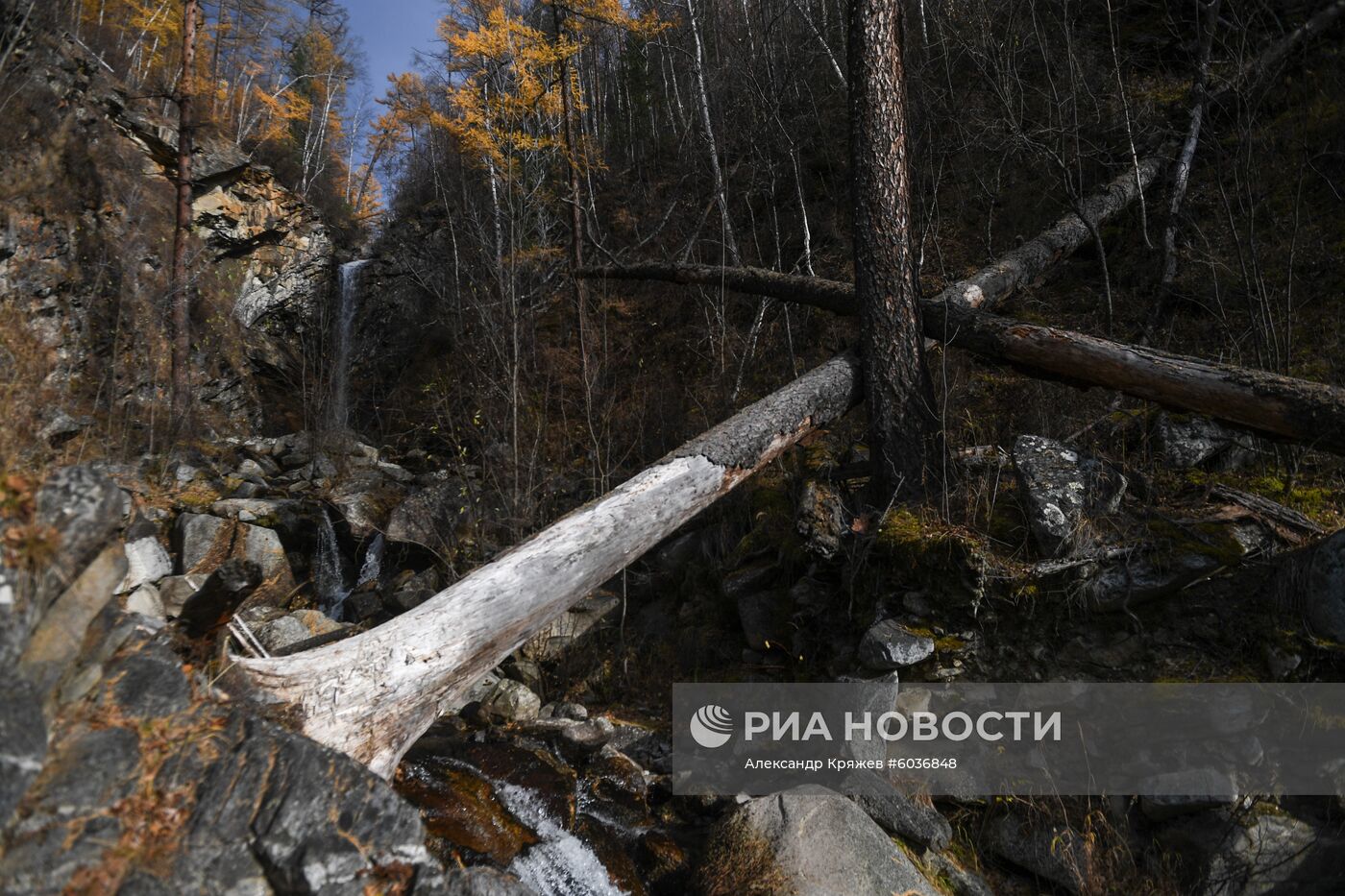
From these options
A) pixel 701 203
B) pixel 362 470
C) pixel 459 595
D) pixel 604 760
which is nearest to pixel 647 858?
pixel 604 760

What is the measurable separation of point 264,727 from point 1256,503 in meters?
4.98

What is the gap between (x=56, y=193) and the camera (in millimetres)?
11008

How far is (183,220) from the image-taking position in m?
11.2

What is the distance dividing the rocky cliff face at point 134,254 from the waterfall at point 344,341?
0.45 metres

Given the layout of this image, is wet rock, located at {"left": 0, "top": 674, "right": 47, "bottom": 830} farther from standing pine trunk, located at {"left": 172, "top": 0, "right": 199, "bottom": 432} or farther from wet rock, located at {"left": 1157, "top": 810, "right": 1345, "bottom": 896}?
standing pine trunk, located at {"left": 172, "top": 0, "right": 199, "bottom": 432}

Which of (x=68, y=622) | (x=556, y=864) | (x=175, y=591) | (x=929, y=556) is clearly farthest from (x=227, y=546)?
(x=929, y=556)

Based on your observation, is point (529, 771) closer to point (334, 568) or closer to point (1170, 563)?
point (1170, 563)

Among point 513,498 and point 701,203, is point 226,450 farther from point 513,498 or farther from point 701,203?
point 701,203

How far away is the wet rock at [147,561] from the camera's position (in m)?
6.82

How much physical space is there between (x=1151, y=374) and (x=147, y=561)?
8.57 m

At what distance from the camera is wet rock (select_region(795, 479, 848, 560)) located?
4938 millimetres

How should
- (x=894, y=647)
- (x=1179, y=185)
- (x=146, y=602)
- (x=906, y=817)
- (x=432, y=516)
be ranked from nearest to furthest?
(x=906, y=817)
(x=894, y=647)
(x=146, y=602)
(x=1179, y=185)
(x=432, y=516)

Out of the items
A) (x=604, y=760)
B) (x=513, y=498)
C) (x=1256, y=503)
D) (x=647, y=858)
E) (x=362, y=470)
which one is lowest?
(x=647, y=858)

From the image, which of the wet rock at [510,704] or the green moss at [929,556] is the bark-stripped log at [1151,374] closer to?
the green moss at [929,556]
